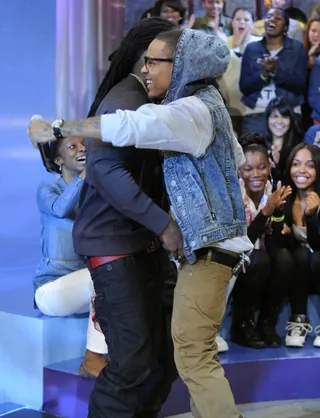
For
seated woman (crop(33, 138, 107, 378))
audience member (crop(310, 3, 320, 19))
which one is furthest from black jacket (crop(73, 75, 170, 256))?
audience member (crop(310, 3, 320, 19))

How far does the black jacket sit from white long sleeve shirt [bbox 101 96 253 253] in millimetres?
139

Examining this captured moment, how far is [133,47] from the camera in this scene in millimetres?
2336

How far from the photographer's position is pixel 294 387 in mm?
3143

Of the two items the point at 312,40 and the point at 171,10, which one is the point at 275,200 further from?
the point at 171,10

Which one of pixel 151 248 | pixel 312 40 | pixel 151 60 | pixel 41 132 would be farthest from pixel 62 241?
pixel 312 40

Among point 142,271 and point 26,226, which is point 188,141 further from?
point 26,226

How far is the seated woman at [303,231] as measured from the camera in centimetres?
346

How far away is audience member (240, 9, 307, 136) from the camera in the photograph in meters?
4.29

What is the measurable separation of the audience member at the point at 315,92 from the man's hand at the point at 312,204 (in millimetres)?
863

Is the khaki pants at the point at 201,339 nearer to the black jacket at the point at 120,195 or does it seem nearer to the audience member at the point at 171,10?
the black jacket at the point at 120,195

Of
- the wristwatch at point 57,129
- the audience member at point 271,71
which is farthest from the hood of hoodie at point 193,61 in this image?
the audience member at point 271,71

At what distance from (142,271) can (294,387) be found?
1265 mm

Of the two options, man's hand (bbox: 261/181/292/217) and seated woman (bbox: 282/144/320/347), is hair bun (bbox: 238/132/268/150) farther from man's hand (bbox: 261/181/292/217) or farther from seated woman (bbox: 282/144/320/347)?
man's hand (bbox: 261/181/292/217)

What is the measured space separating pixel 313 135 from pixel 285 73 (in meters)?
0.45
